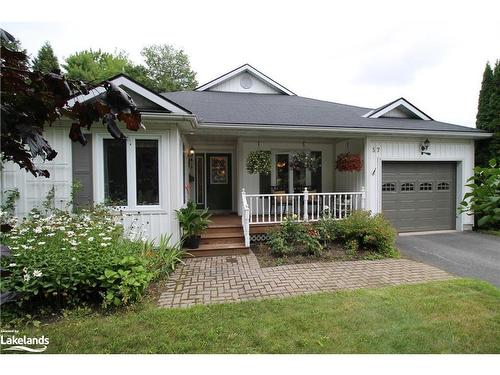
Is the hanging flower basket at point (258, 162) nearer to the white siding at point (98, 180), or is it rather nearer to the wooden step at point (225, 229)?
the wooden step at point (225, 229)

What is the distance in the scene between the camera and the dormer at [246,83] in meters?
11.5

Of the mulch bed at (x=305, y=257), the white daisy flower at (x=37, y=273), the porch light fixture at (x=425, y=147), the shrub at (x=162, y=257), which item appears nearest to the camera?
the white daisy flower at (x=37, y=273)

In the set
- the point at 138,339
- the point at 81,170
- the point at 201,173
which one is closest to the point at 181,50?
the point at 201,173

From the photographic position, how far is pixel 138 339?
2828 mm

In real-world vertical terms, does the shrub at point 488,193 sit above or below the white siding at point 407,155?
below

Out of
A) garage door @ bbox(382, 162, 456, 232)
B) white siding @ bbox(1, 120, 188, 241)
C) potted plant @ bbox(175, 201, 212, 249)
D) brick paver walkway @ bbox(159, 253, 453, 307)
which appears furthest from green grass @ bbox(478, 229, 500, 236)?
white siding @ bbox(1, 120, 188, 241)

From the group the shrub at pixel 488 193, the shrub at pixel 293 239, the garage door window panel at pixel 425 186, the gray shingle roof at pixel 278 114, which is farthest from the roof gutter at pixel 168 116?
the garage door window panel at pixel 425 186

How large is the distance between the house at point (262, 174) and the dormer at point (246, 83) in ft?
2.58

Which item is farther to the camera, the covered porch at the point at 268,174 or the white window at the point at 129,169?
the covered porch at the point at 268,174

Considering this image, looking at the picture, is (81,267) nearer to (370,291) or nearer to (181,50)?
(370,291)

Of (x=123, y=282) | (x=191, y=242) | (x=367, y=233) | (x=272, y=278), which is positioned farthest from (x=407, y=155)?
(x=123, y=282)

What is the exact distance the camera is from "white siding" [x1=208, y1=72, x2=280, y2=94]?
1173 centimetres

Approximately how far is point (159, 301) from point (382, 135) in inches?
284

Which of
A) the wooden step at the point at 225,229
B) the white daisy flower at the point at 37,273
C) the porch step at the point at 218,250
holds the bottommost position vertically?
the porch step at the point at 218,250
